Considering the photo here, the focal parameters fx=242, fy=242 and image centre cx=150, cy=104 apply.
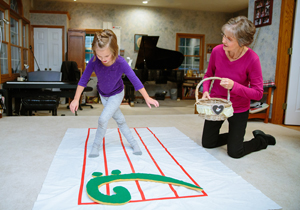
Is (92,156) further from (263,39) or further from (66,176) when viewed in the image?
(263,39)

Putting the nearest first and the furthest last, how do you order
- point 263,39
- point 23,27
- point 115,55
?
point 115,55 < point 263,39 < point 23,27

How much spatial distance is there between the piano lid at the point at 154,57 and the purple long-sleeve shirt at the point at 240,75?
3.72 m

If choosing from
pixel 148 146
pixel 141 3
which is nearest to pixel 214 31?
pixel 141 3

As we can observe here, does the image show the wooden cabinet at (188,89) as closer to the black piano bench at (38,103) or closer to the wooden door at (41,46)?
the wooden door at (41,46)

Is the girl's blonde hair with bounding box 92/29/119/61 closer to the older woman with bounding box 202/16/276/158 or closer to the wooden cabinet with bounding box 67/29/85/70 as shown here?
the older woman with bounding box 202/16/276/158

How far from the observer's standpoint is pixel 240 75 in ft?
6.64

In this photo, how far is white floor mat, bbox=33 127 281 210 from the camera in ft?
4.49

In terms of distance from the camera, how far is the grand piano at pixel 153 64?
584 centimetres

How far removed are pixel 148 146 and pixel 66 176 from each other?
2.99 ft

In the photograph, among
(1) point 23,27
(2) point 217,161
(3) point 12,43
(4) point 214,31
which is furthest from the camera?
(4) point 214,31

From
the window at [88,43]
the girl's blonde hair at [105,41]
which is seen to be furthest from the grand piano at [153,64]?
the girl's blonde hair at [105,41]

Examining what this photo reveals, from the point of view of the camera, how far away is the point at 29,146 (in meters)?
2.40

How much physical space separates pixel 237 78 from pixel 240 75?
0.11 feet

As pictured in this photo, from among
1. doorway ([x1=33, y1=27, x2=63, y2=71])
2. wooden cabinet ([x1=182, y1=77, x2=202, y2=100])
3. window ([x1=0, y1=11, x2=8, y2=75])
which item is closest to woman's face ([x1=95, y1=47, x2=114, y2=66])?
window ([x1=0, y1=11, x2=8, y2=75])
